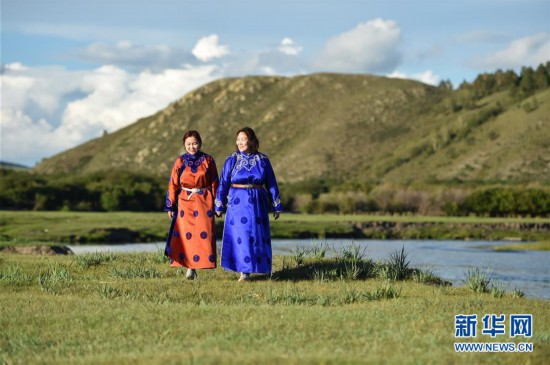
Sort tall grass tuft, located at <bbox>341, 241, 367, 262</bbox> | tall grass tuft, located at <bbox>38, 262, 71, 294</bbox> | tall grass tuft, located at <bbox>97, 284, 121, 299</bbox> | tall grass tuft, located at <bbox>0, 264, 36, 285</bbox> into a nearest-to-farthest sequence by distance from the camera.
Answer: tall grass tuft, located at <bbox>97, 284, 121, 299</bbox>
tall grass tuft, located at <bbox>38, 262, 71, 294</bbox>
tall grass tuft, located at <bbox>0, 264, 36, 285</bbox>
tall grass tuft, located at <bbox>341, 241, 367, 262</bbox>

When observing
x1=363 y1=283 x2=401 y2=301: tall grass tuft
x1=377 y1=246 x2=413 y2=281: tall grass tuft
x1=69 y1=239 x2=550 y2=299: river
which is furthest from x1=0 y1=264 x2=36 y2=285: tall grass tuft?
x1=377 y1=246 x2=413 y2=281: tall grass tuft

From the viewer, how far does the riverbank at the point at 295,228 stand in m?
49.6

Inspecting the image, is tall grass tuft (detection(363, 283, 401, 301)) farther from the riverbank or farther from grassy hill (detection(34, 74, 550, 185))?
grassy hill (detection(34, 74, 550, 185))

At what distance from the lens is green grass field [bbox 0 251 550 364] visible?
863 cm

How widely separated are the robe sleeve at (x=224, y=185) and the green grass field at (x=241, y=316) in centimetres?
131

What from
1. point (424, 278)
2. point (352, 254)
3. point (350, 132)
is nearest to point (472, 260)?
point (352, 254)

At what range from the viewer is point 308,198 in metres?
85.5

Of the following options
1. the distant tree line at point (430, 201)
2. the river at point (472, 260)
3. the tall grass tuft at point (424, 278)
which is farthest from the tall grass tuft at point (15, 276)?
the distant tree line at point (430, 201)

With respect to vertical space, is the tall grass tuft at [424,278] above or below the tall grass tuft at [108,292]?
above

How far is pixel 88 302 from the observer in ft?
39.2

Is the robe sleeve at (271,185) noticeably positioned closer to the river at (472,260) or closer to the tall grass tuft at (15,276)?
the river at (472,260)

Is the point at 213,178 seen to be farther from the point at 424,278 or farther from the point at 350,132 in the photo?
the point at 350,132

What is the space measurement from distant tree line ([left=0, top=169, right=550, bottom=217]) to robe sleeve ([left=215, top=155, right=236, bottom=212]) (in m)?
60.9

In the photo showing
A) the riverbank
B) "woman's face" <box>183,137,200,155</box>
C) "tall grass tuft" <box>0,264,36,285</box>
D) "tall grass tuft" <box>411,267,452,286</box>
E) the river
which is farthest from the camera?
the riverbank
